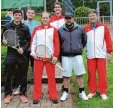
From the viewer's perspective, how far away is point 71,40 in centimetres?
809

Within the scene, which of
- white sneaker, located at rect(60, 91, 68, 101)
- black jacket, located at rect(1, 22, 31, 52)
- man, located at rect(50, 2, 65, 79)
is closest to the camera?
black jacket, located at rect(1, 22, 31, 52)

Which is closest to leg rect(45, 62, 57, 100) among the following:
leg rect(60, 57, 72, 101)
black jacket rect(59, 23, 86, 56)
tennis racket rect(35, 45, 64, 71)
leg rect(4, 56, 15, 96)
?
tennis racket rect(35, 45, 64, 71)

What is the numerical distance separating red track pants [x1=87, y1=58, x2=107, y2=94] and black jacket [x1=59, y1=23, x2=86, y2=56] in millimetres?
493

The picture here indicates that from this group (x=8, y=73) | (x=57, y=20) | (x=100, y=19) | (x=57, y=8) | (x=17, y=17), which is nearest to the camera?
(x=17, y=17)

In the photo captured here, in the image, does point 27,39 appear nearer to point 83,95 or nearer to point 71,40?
point 71,40

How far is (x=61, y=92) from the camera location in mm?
9125

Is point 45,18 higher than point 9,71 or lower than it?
higher

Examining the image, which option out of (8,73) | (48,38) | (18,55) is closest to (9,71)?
(8,73)

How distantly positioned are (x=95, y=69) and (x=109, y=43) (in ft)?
2.25

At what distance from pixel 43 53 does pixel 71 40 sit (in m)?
0.66

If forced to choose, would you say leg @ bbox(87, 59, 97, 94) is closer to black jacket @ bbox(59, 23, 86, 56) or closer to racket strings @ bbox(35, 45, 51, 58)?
black jacket @ bbox(59, 23, 86, 56)

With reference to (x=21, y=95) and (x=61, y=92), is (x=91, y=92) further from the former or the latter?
(x=21, y=95)

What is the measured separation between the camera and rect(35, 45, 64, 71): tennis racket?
809 cm

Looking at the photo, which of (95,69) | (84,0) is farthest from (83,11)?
(95,69)
